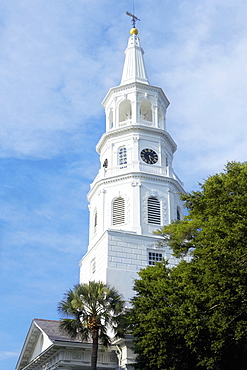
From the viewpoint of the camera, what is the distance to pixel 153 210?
123 feet

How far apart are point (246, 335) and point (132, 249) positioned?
614 inches

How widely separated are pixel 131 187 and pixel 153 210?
8.08ft

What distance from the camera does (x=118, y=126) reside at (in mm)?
41906

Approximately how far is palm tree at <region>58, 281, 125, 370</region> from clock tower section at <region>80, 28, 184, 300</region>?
6052 mm

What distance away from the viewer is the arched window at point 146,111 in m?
43.7

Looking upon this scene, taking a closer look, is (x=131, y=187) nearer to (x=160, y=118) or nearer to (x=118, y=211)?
(x=118, y=211)

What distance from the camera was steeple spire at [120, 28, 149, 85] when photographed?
44.2 metres

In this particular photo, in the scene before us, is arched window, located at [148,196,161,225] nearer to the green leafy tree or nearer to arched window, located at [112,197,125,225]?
arched window, located at [112,197,125,225]

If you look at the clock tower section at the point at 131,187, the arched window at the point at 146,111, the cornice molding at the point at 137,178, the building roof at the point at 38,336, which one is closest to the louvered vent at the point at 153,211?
the clock tower section at the point at 131,187

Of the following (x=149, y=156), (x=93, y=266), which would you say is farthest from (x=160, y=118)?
(x=93, y=266)

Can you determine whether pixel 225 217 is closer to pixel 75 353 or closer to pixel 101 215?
pixel 75 353

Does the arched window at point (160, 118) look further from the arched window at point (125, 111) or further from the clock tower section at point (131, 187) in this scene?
the arched window at point (125, 111)

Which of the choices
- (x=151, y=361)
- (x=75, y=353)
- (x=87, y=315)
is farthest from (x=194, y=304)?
(x=75, y=353)

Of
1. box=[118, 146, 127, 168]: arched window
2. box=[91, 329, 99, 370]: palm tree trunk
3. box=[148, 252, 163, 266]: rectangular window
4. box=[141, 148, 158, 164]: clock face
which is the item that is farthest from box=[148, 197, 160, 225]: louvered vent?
box=[91, 329, 99, 370]: palm tree trunk
